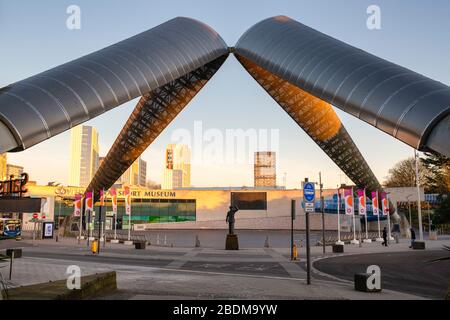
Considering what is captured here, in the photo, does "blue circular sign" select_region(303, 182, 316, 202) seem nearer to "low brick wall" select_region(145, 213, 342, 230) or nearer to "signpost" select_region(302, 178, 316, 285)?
"signpost" select_region(302, 178, 316, 285)

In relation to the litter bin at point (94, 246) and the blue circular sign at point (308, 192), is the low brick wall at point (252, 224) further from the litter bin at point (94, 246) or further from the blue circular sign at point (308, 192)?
the blue circular sign at point (308, 192)

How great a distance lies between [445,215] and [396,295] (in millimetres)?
17499

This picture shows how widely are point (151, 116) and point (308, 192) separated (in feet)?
115

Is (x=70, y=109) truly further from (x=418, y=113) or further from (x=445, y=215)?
(x=445, y=215)

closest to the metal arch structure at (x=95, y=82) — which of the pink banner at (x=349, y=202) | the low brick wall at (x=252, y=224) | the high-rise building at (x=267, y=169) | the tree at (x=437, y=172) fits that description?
the pink banner at (x=349, y=202)

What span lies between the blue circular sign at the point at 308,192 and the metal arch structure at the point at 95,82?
41.6 feet

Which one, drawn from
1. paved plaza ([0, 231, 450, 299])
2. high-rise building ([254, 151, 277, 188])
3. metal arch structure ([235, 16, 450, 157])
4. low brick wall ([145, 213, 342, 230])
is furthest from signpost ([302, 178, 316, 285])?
high-rise building ([254, 151, 277, 188])

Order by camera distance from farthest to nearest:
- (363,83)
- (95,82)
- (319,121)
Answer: (319,121)
(95,82)
(363,83)

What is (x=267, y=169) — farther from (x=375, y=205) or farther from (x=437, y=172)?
(x=375, y=205)

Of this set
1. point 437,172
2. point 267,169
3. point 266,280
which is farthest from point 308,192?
point 267,169

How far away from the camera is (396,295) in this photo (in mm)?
14883

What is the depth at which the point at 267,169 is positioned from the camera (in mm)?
184625
